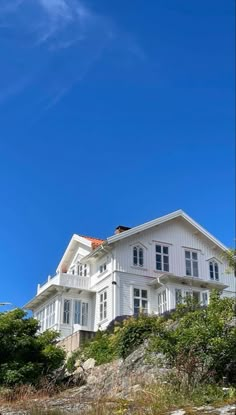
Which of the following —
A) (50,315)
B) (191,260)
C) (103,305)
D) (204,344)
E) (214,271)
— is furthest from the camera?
(214,271)

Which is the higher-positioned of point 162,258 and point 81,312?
point 162,258

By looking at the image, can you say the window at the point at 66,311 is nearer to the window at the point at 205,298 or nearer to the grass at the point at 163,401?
the window at the point at 205,298

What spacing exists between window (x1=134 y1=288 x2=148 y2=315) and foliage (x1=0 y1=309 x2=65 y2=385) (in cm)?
1128

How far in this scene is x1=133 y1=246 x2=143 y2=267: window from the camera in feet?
111

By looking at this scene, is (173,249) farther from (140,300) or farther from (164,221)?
(140,300)

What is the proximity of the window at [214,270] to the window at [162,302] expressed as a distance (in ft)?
14.5

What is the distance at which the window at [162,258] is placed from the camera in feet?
114

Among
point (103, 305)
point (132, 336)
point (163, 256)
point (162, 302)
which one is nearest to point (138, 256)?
point (163, 256)

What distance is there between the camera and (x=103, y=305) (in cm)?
3331

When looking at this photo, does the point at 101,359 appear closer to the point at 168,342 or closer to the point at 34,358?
the point at 34,358

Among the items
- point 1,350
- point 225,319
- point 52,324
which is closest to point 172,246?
point 52,324

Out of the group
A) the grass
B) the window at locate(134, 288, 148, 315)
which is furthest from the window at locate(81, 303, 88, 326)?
the grass

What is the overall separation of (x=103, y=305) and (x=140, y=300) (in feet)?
7.80

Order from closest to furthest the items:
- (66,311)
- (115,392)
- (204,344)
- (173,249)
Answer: (204,344) < (115,392) < (66,311) < (173,249)
